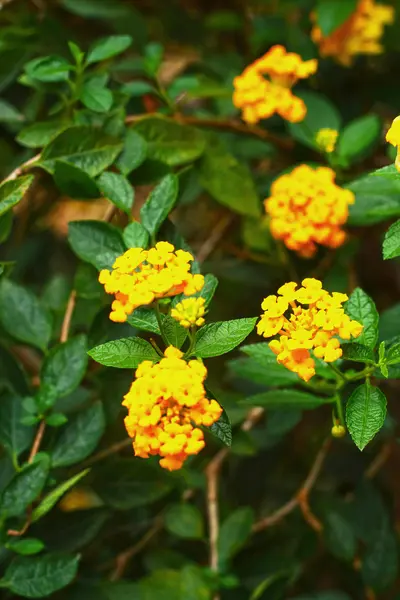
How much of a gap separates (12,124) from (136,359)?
0.63 meters

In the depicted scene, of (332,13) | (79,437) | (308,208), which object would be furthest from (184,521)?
(332,13)

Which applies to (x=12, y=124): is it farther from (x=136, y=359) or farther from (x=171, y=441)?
(x=171, y=441)

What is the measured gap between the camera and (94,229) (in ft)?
3.16

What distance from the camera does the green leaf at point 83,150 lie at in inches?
39.2

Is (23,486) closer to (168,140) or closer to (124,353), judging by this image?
(124,353)

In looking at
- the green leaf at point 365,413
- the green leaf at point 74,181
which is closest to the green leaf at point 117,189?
the green leaf at point 74,181

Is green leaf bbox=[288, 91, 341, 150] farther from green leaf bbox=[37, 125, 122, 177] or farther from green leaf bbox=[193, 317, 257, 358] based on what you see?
green leaf bbox=[193, 317, 257, 358]

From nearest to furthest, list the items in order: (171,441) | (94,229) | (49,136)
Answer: (171,441), (94,229), (49,136)

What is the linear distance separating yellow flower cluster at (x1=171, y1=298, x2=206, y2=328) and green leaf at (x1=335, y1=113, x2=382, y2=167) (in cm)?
51

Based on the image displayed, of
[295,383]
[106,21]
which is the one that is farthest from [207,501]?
[106,21]

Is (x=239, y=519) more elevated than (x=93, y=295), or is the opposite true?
(x=93, y=295)

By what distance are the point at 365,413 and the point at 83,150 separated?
490mm

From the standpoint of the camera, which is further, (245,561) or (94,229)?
(245,561)

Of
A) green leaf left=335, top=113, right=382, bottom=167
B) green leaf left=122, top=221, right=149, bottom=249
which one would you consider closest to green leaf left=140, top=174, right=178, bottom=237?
green leaf left=122, top=221, right=149, bottom=249
